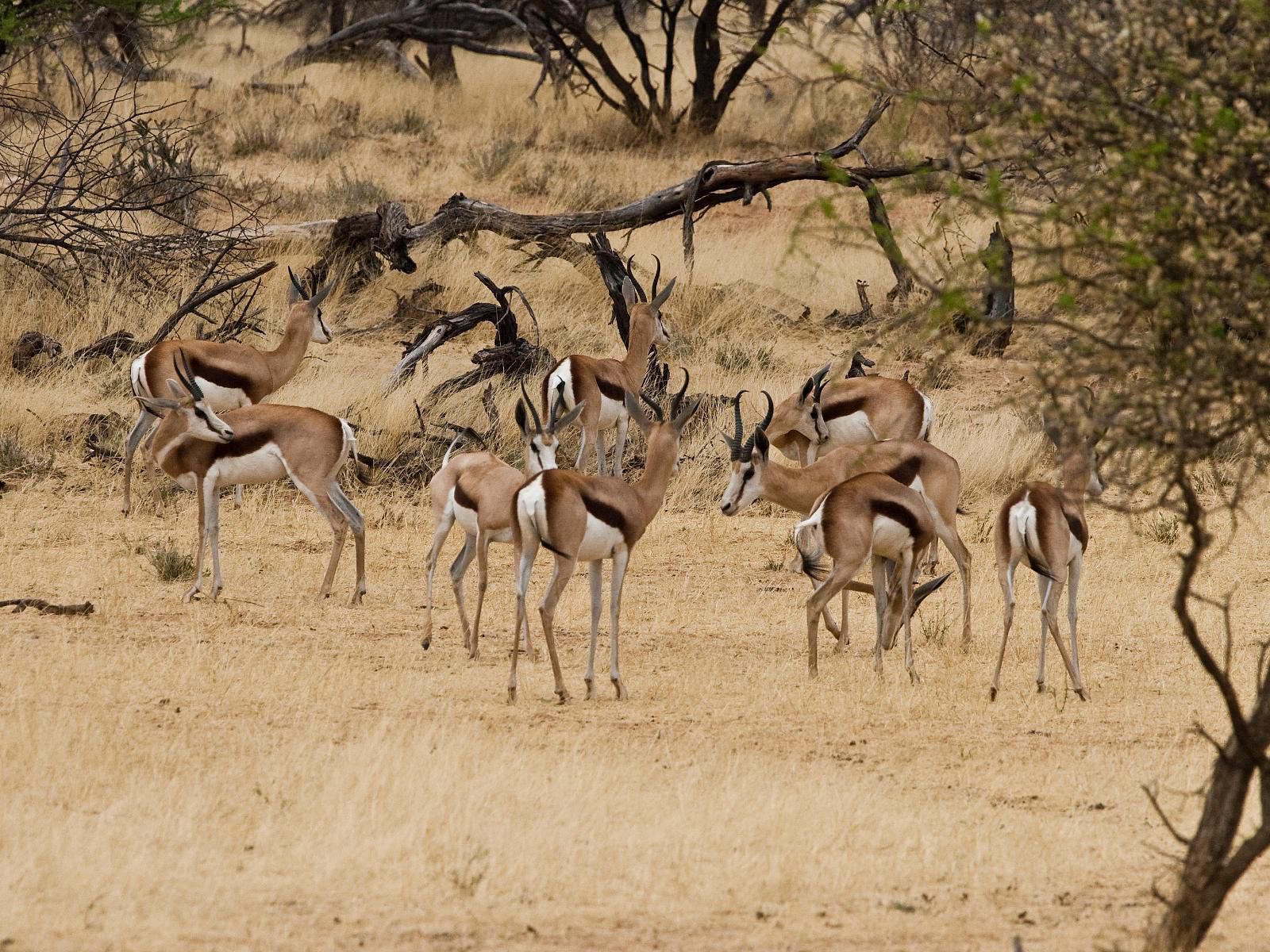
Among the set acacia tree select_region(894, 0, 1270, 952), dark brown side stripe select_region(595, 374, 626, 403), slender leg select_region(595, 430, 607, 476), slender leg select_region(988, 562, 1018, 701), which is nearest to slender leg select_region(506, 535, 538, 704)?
slender leg select_region(988, 562, 1018, 701)

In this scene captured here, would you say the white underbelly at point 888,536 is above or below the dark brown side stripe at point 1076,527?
below

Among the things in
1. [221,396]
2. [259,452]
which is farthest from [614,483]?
[221,396]

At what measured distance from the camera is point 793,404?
1155 cm

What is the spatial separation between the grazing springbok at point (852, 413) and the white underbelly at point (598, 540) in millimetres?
3909

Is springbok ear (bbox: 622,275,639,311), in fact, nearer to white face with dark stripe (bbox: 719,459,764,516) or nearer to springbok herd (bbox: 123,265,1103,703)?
springbok herd (bbox: 123,265,1103,703)

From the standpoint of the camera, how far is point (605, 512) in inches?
302

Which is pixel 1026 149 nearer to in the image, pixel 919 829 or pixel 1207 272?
pixel 1207 272

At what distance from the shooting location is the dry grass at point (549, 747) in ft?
16.9

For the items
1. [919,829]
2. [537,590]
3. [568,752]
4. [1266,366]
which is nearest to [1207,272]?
[1266,366]

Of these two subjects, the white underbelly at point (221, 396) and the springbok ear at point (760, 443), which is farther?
the white underbelly at point (221, 396)

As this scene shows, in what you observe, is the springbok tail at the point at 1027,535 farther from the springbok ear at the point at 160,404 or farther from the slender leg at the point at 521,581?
the springbok ear at the point at 160,404

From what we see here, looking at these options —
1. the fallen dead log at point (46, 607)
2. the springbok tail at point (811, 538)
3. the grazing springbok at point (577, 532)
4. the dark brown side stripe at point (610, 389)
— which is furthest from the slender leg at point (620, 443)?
the fallen dead log at point (46, 607)

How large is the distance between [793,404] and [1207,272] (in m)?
7.26

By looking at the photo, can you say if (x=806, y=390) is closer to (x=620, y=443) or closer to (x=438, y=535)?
(x=620, y=443)
